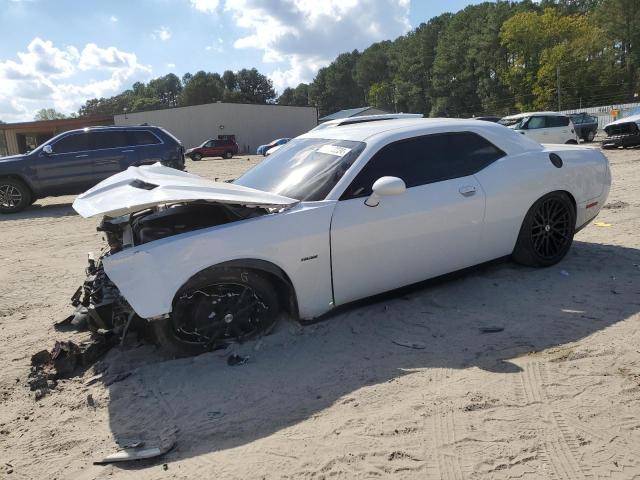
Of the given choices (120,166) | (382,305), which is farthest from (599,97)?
(382,305)

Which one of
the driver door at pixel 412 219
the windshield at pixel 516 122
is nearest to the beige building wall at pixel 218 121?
the windshield at pixel 516 122

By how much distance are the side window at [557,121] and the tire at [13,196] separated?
17.7 meters

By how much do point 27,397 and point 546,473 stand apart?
310 cm

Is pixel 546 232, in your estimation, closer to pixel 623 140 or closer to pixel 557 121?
pixel 623 140

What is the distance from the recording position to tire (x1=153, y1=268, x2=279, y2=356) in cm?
354

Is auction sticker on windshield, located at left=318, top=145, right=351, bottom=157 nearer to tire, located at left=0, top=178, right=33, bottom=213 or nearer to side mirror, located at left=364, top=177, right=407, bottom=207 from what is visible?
side mirror, located at left=364, top=177, right=407, bottom=207

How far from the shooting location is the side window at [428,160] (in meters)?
4.10

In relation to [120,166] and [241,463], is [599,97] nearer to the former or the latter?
[120,166]

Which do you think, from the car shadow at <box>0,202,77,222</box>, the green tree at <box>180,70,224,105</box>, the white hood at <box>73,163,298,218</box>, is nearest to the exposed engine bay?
the white hood at <box>73,163,298,218</box>

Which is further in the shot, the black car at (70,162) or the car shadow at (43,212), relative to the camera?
the black car at (70,162)

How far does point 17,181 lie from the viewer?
1173 centimetres

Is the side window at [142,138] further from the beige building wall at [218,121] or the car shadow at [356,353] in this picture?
the beige building wall at [218,121]

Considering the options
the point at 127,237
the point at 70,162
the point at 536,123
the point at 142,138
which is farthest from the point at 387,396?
the point at 536,123

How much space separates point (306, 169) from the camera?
436 centimetres
